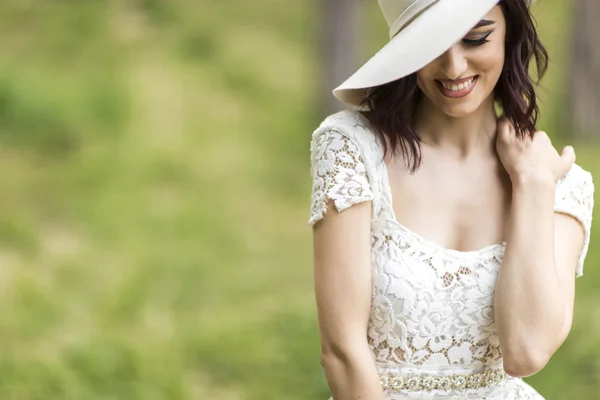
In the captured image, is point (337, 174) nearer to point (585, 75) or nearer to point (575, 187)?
point (575, 187)

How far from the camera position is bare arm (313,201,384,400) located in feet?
7.26

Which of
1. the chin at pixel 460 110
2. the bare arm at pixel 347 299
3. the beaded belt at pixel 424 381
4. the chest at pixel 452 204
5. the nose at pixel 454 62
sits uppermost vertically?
the nose at pixel 454 62

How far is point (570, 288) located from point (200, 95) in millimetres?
7208

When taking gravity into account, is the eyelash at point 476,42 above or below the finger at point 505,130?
above

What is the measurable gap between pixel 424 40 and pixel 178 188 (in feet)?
18.6

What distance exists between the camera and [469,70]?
7.25ft

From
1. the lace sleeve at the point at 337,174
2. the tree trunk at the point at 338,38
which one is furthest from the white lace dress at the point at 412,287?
the tree trunk at the point at 338,38

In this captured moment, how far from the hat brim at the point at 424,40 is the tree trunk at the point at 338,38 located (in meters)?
6.33

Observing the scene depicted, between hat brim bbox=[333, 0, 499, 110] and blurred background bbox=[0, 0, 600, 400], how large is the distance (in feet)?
7.97

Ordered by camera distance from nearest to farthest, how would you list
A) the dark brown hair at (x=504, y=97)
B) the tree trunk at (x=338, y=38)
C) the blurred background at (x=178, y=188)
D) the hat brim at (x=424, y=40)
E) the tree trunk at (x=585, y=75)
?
the hat brim at (x=424, y=40)
the dark brown hair at (x=504, y=97)
the blurred background at (x=178, y=188)
the tree trunk at (x=585, y=75)
the tree trunk at (x=338, y=38)

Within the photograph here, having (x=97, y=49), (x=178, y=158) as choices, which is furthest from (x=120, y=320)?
(x=97, y=49)

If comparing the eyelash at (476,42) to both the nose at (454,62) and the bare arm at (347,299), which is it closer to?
the nose at (454,62)

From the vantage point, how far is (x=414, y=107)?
96.3 inches

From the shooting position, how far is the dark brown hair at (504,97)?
2.32 metres
